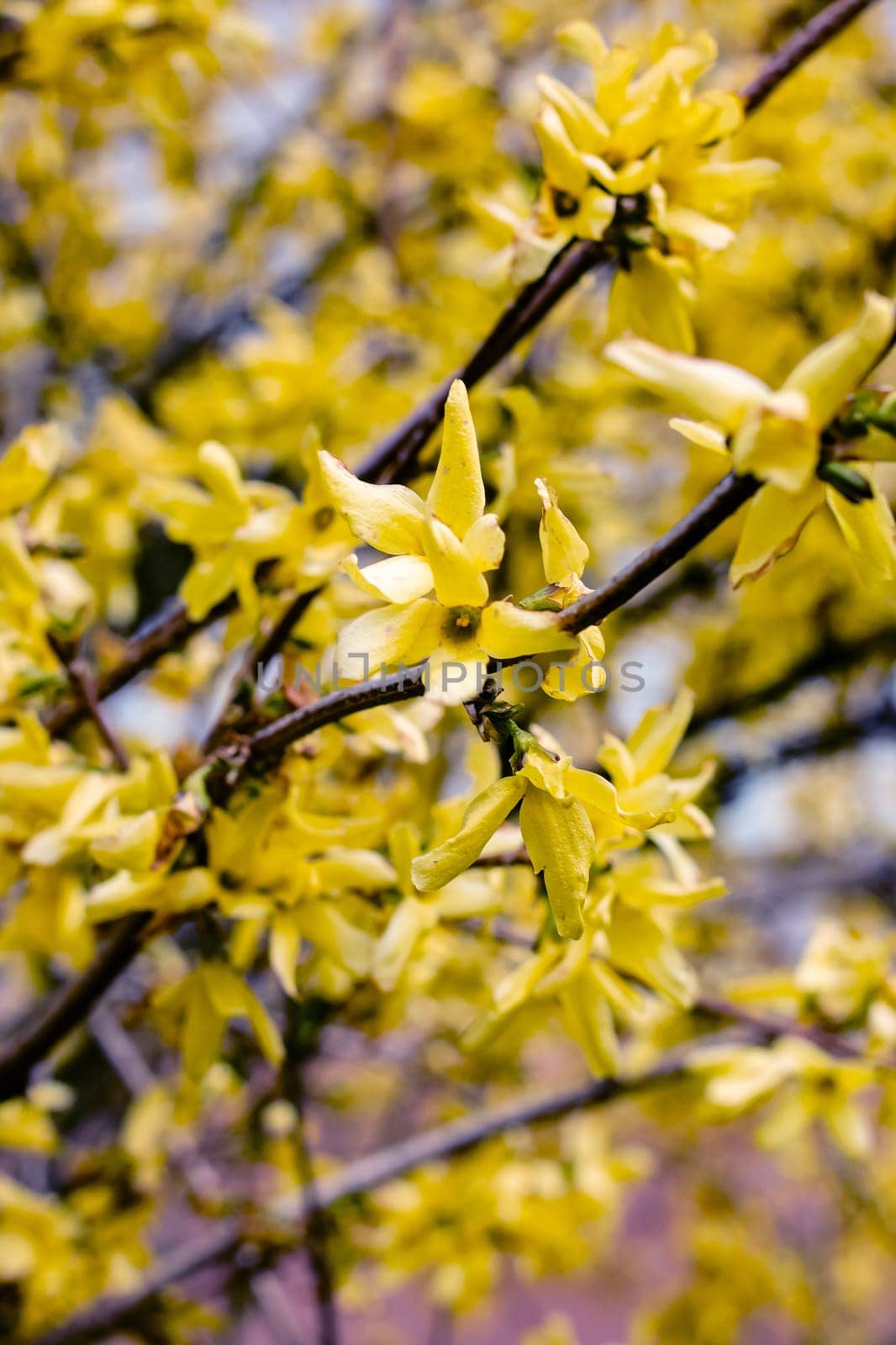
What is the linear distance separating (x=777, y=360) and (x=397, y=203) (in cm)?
142

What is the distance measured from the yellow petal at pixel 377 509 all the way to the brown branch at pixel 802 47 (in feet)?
2.63

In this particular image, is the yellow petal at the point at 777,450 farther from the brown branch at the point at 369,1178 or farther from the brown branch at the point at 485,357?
the brown branch at the point at 369,1178

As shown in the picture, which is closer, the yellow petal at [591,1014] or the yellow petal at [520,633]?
the yellow petal at [520,633]

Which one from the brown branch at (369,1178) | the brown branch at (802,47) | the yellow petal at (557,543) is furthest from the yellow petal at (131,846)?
the brown branch at (369,1178)

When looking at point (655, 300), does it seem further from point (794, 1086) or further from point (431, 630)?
point (794, 1086)

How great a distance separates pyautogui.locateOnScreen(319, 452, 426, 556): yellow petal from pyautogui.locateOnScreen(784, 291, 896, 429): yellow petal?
0.28 meters

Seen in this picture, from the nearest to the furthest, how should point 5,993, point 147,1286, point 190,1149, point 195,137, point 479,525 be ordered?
point 479,525 < point 147,1286 < point 190,1149 < point 195,137 < point 5,993

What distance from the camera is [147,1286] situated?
179 centimetres

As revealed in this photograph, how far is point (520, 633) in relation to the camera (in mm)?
627

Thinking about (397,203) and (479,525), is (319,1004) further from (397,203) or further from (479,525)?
(397,203)

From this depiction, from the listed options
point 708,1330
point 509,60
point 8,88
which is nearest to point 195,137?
point 509,60

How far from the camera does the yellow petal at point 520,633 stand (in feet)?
2.03

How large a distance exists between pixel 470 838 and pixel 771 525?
307 mm

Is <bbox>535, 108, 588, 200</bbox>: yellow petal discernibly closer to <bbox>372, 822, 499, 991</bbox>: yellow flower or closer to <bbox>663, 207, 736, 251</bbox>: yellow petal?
<bbox>663, 207, 736, 251</bbox>: yellow petal
